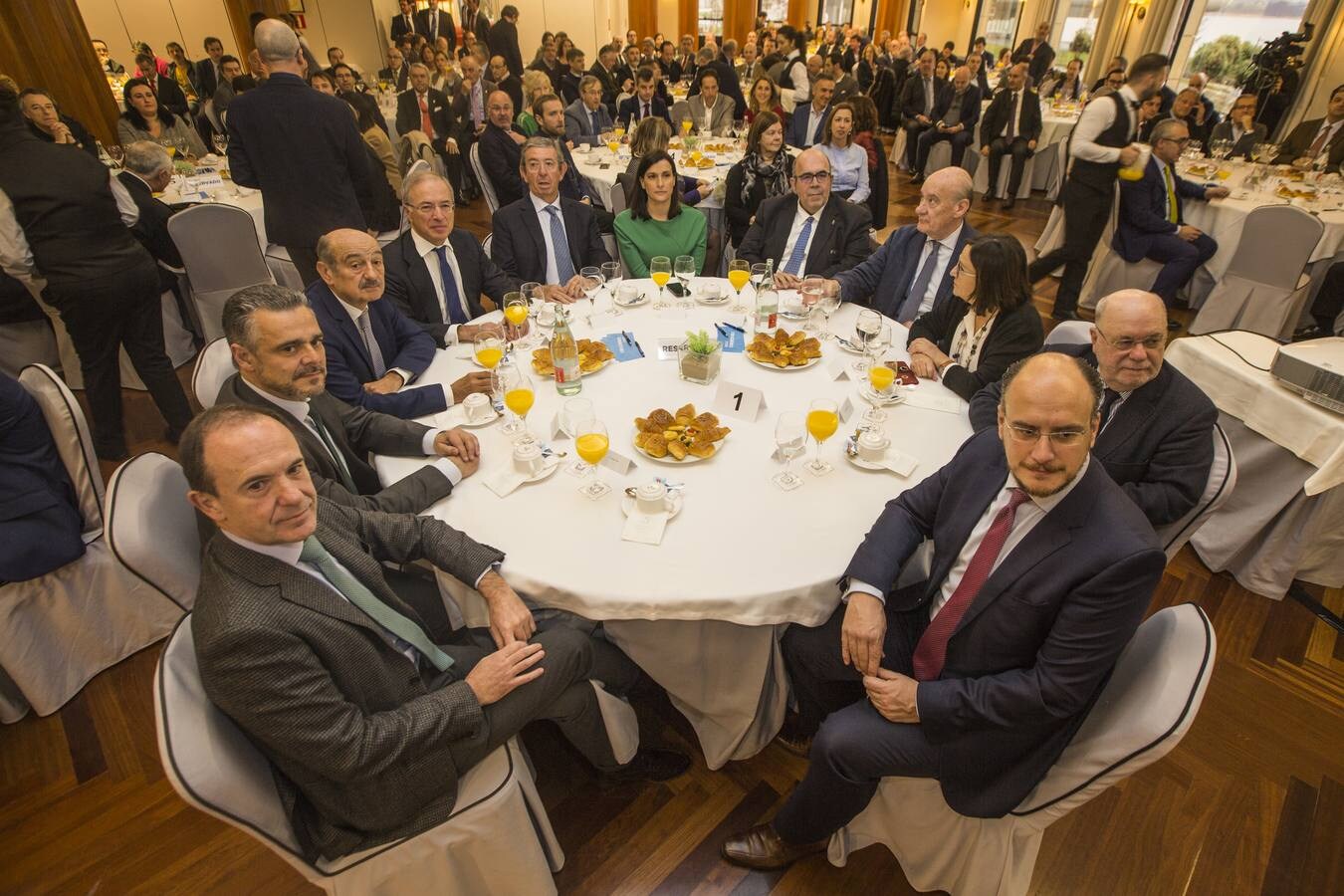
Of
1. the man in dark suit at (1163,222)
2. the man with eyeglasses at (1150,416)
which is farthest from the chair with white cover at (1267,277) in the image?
the man with eyeglasses at (1150,416)

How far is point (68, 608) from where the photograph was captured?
2.28 m

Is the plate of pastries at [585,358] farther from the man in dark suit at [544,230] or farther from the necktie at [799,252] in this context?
the necktie at [799,252]

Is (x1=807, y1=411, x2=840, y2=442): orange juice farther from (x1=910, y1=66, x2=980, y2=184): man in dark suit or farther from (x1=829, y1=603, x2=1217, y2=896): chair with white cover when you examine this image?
(x1=910, y1=66, x2=980, y2=184): man in dark suit

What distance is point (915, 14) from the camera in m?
17.0

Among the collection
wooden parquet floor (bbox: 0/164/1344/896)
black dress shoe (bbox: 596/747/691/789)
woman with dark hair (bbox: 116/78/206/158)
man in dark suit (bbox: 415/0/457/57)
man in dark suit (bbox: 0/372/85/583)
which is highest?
man in dark suit (bbox: 415/0/457/57)

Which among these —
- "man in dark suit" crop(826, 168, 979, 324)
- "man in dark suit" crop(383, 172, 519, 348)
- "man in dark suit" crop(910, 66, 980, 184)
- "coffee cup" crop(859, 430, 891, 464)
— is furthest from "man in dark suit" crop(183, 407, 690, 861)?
"man in dark suit" crop(910, 66, 980, 184)

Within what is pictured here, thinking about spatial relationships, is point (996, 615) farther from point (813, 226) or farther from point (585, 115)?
point (585, 115)

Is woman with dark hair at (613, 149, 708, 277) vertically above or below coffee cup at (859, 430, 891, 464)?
above

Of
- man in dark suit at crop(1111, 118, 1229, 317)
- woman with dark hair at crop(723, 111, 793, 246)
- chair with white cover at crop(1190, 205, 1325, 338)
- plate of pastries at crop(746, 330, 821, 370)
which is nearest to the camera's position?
plate of pastries at crop(746, 330, 821, 370)

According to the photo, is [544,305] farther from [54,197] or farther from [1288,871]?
[1288,871]

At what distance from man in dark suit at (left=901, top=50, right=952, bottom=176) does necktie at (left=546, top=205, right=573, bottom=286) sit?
645 centimetres

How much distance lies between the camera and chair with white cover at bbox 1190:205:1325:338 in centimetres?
387

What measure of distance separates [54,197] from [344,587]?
299 cm

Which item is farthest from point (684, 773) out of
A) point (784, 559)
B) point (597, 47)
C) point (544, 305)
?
point (597, 47)
